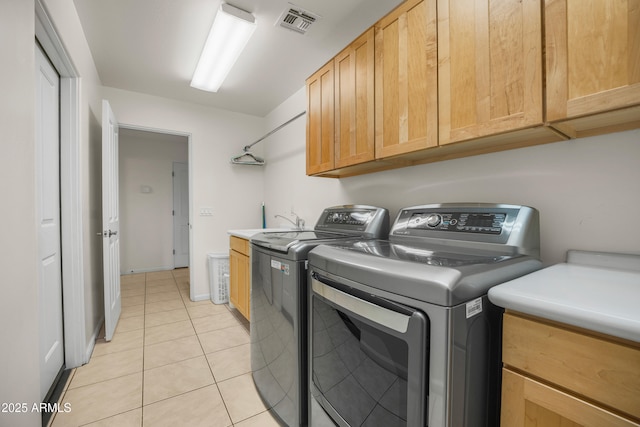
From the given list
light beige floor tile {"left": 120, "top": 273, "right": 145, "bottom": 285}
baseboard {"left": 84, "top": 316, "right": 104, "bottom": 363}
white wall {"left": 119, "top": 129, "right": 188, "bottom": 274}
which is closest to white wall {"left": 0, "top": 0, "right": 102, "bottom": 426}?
baseboard {"left": 84, "top": 316, "right": 104, "bottom": 363}

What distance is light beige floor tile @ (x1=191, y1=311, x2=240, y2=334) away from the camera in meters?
2.56

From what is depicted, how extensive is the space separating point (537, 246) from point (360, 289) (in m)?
0.77

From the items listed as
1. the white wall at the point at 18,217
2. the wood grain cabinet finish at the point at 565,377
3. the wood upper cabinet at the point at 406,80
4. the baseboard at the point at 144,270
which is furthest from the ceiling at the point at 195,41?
the baseboard at the point at 144,270

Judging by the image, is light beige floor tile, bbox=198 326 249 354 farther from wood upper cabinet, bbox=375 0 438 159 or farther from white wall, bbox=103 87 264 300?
wood upper cabinet, bbox=375 0 438 159

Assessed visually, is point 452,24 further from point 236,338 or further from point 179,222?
point 179,222

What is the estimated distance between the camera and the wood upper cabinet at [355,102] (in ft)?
5.08

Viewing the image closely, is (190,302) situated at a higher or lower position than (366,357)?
lower

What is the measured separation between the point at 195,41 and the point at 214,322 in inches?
102

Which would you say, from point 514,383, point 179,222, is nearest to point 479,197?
point 514,383

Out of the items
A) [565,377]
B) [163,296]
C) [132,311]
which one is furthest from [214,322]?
[565,377]

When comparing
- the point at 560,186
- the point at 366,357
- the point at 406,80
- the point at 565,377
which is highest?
the point at 406,80

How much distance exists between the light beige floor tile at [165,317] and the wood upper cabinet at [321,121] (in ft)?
6.97

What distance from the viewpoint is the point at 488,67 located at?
3.35ft

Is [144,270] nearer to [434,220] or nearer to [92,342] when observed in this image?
[92,342]
